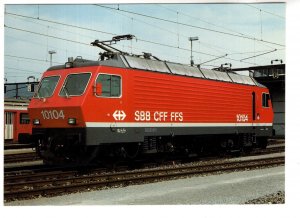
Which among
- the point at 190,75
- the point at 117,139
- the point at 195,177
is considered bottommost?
the point at 195,177

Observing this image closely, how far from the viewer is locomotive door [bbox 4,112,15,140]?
76.6 ft

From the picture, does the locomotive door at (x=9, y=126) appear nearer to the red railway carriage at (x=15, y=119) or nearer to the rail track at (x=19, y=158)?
the red railway carriage at (x=15, y=119)

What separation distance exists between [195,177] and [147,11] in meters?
4.69

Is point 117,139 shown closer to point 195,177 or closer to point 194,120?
point 195,177

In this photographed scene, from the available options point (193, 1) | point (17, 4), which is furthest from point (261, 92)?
point (17, 4)

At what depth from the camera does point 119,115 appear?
13047 millimetres

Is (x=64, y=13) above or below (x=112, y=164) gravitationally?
above

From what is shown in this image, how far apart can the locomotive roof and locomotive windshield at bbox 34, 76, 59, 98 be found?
0.39m

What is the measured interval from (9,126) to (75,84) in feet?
40.3

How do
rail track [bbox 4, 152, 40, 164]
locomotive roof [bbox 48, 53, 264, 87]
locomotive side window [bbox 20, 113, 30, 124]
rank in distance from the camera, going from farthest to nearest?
locomotive side window [bbox 20, 113, 30, 124]
rail track [bbox 4, 152, 40, 164]
locomotive roof [bbox 48, 53, 264, 87]

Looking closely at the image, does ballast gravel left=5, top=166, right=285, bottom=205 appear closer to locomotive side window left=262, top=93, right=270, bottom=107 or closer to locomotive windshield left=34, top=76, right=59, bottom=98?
locomotive windshield left=34, top=76, right=59, bottom=98

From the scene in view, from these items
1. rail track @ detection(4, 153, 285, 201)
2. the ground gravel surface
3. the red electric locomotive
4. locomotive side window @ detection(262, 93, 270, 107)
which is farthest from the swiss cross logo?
locomotive side window @ detection(262, 93, 270, 107)

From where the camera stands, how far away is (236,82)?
60.3 feet

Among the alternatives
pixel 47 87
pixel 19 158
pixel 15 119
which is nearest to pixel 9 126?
pixel 15 119
